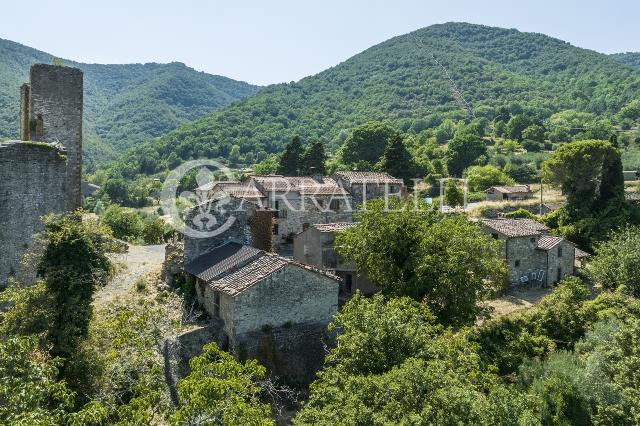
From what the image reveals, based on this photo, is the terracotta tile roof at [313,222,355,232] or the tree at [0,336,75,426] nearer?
the tree at [0,336,75,426]

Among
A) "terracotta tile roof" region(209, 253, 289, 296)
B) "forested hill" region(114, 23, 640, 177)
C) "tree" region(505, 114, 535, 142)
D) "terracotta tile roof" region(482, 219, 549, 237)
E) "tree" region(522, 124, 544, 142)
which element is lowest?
"terracotta tile roof" region(209, 253, 289, 296)

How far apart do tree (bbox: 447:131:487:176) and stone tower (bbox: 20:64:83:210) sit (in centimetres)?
7243

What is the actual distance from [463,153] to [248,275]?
7318 cm

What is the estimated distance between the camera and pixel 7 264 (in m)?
18.0

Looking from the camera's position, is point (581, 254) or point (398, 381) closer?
point (398, 381)

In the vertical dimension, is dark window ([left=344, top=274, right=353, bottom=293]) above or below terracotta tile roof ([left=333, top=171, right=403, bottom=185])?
below

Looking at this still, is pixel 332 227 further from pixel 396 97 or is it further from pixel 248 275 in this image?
pixel 396 97

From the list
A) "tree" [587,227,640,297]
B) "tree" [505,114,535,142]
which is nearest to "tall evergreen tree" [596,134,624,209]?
"tree" [587,227,640,297]

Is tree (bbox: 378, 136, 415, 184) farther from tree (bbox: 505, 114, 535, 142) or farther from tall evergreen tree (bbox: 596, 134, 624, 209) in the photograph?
tree (bbox: 505, 114, 535, 142)

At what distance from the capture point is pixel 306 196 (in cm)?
4575

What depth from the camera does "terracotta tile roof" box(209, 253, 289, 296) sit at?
22.0 m

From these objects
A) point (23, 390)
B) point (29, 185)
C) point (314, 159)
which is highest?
point (314, 159)

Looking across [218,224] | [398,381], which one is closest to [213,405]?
[398,381]

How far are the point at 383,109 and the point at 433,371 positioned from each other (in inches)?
5497
